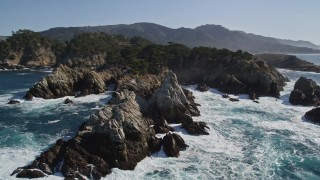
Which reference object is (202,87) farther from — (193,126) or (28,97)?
(28,97)

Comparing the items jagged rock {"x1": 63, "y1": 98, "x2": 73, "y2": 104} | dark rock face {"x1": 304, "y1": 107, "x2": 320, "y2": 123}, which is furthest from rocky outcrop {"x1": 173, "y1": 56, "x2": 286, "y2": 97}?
jagged rock {"x1": 63, "y1": 98, "x2": 73, "y2": 104}

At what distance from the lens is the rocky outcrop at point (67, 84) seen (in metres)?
67.8

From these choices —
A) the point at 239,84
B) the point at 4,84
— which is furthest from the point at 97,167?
the point at 4,84

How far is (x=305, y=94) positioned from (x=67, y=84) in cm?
4534

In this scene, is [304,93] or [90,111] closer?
[90,111]

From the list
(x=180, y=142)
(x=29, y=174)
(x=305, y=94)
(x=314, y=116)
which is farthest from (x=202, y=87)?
(x=29, y=174)

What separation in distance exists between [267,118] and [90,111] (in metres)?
27.3

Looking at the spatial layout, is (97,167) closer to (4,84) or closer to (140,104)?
(140,104)

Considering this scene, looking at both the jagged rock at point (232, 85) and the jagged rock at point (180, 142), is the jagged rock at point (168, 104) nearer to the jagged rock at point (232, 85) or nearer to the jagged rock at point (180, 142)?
the jagged rock at point (180, 142)

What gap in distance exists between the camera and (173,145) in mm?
40594

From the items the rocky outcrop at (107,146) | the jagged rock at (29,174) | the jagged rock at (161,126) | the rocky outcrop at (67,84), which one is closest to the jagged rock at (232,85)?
the rocky outcrop at (67,84)

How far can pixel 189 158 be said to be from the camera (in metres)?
39.9

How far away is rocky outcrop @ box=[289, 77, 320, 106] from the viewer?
69.6 m

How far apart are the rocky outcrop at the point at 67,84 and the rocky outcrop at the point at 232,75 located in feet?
80.4
